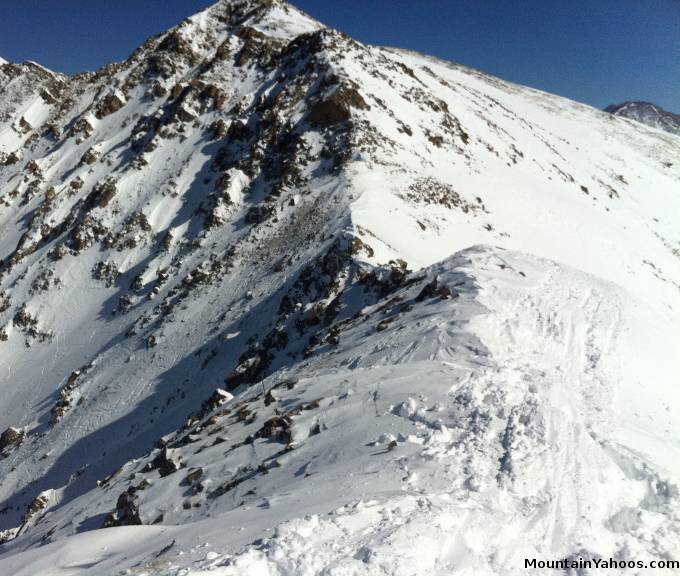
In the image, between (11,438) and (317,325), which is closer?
(317,325)

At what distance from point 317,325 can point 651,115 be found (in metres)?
190

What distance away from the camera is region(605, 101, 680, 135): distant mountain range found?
15025cm

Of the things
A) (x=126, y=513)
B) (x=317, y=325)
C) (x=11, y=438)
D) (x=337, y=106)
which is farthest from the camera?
(x=337, y=106)

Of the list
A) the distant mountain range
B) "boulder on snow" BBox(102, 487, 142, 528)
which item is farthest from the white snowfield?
the distant mountain range

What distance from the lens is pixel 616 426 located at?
26.8 feet

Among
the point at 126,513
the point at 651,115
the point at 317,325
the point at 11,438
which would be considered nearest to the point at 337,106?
the point at 317,325

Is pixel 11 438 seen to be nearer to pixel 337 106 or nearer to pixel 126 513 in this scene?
pixel 126 513

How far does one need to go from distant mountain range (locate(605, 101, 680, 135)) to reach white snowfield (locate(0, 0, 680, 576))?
12610 centimetres

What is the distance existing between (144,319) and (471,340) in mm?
23049

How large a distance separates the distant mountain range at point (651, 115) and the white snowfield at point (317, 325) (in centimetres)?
12610

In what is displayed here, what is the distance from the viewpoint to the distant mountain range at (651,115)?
493 ft

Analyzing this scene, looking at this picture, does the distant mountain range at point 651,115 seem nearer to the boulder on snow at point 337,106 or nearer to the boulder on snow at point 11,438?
the boulder on snow at point 337,106

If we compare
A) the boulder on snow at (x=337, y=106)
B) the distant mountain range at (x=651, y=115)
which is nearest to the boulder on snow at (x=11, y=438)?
the boulder on snow at (x=337, y=106)

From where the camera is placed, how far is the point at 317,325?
58.6 ft
